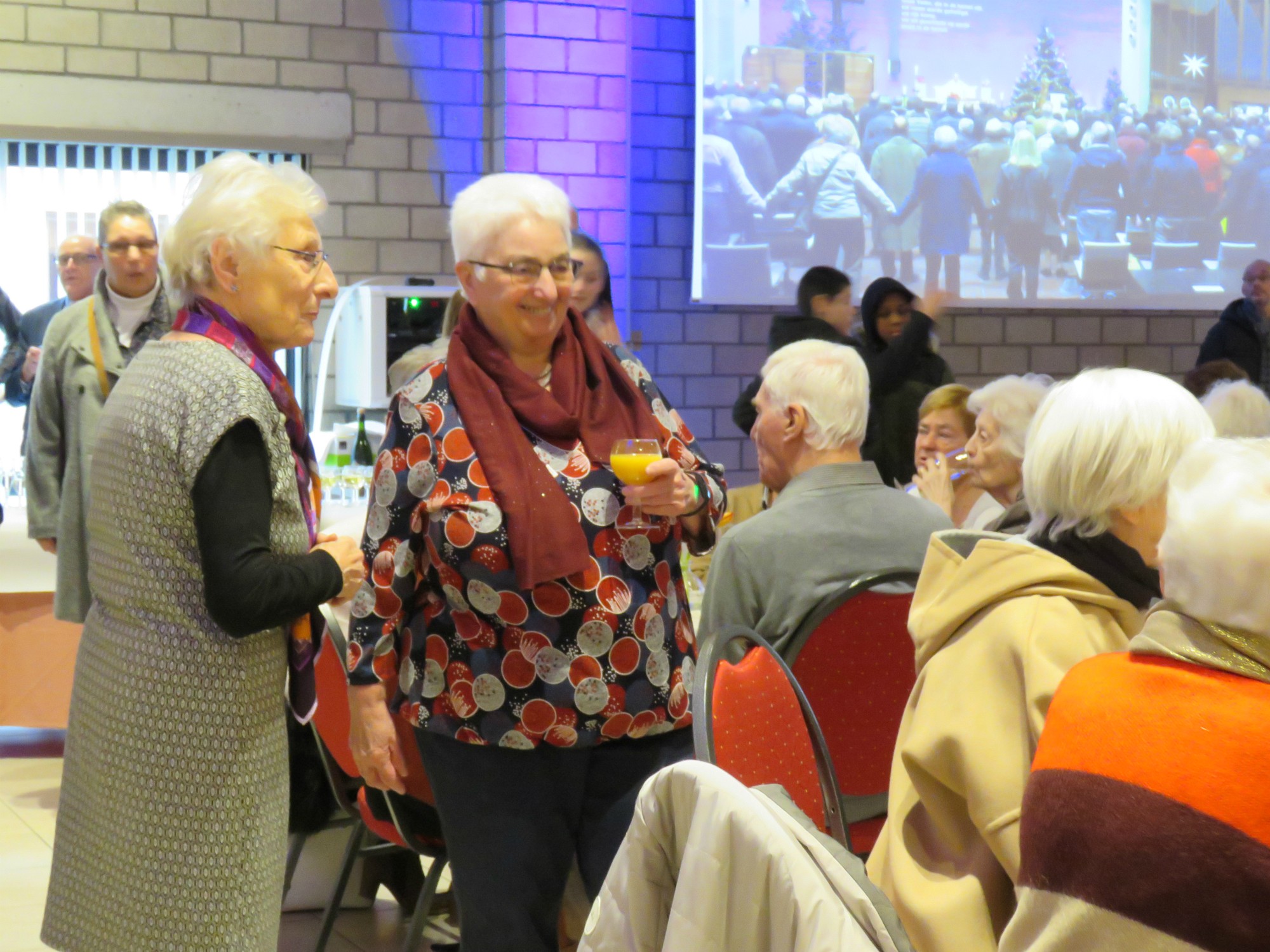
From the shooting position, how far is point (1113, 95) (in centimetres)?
795

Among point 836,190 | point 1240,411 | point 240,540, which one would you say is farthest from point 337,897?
point 836,190

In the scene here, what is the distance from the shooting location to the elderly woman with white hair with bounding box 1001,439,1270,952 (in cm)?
115

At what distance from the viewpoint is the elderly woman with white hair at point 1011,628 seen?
1.54 m

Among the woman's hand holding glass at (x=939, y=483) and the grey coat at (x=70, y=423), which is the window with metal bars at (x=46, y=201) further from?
the woman's hand holding glass at (x=939, y=483)

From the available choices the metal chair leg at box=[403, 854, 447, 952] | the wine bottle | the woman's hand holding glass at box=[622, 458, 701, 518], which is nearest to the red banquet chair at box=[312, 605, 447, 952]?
the metal chair leg at box=[403, 854, 447, 952]

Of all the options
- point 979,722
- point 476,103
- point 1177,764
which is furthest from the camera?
point 476,103

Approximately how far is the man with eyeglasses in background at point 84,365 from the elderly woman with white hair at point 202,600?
2.31 meters

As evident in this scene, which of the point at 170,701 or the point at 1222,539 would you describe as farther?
the point at 170,701

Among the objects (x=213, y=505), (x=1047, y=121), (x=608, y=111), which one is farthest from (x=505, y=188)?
(x=1047, y=121)

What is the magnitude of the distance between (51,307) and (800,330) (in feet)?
10.5

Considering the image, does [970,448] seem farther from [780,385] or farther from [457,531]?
[457,531]

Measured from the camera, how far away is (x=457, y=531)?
6.40ft

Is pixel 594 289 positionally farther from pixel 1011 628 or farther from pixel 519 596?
pixel 1011 628

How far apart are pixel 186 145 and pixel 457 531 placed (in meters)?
5.32
